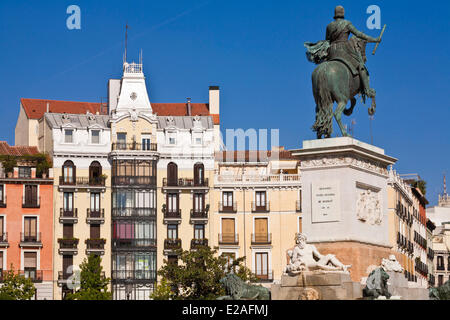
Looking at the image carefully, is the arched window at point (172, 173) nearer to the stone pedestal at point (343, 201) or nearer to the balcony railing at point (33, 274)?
the balcony railing at point (33, 274)

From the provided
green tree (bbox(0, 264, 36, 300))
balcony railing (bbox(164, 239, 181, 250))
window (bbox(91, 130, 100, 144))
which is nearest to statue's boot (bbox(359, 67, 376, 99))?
green tree (bbox(0, 264, 36, 300))

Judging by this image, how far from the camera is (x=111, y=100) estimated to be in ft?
344

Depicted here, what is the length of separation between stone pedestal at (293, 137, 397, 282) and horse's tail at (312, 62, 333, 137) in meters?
0.60

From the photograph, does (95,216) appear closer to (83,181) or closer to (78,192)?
(78,192)

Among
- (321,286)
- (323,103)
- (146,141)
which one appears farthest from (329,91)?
(146,141)

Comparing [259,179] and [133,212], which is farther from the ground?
[259,179]

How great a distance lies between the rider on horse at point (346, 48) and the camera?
30.3 metres

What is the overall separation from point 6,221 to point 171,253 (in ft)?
44.6

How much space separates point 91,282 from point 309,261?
56906 millimetres

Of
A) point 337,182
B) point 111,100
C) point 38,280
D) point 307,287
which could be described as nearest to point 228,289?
point 307,287

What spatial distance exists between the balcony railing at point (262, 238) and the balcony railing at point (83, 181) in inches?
524

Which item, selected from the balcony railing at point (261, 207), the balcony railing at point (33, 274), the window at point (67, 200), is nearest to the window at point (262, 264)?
the balcony railing at point (261, 207)

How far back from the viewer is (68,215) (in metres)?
94.1

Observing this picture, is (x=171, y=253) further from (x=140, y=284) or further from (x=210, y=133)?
(x=210, y=133)
